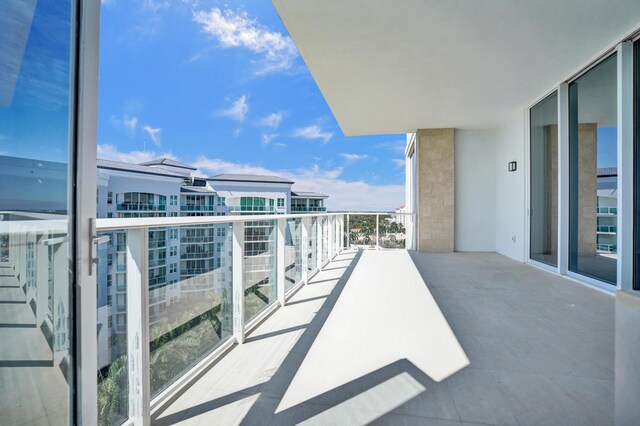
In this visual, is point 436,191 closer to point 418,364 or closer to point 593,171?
point 593,171

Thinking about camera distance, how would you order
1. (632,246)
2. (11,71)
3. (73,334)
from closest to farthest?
(11,71), (73,334), (632,246)

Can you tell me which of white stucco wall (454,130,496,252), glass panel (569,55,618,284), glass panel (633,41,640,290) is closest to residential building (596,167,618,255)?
glass panel (569,55,618,284)

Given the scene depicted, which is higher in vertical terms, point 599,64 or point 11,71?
point 599,64

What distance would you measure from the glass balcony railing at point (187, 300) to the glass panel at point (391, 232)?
491 centimetres

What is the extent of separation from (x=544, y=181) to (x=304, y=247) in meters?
4.01

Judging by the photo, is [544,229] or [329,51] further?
[544,229]

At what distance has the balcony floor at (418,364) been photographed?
1.44 meters

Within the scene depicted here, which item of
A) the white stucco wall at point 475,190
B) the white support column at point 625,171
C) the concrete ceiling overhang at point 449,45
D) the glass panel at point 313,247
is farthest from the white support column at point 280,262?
the white stucco wall at point 475,190

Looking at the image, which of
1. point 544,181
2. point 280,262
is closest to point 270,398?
point 280,262

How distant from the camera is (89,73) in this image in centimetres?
96

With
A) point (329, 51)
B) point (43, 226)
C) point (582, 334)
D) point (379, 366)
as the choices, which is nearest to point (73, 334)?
point (43, 226)

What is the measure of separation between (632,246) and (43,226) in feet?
14.7

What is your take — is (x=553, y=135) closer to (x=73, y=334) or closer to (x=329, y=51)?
(x=329, y=51)

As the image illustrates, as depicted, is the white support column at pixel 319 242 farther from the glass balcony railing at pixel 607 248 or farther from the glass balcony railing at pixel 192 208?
the glass balcony railing at pixel 192 208
